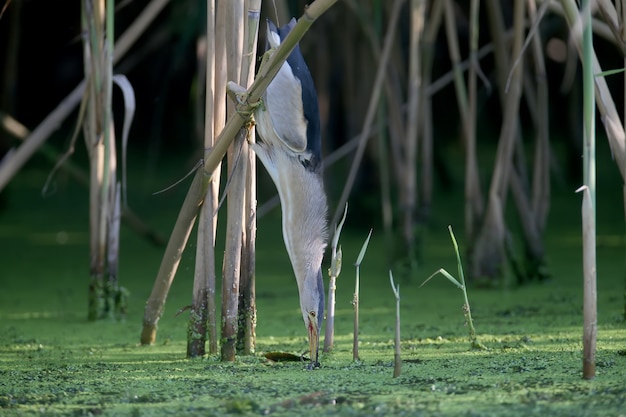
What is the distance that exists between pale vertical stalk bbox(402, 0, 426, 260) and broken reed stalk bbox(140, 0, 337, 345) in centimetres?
123

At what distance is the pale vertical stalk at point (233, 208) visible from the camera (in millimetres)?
2375

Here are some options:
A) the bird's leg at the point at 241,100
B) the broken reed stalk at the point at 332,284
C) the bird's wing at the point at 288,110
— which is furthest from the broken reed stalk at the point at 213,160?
the broken reed stalk at the point at 332,284

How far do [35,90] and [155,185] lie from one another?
2089 millimetres

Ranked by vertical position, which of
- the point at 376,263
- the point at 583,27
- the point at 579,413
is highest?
the point at 583,27

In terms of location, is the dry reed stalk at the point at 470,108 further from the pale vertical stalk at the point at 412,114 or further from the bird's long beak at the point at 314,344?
the bird's long beak at the point at 314,344

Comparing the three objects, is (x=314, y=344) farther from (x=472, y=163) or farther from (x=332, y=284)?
(x=472, y=163)

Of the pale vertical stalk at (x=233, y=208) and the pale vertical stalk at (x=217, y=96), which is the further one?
the pale vertical stalk at (x=217, y=96)

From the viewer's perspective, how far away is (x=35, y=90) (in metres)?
8.20

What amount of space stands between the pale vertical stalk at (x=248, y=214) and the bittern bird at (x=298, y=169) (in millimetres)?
107

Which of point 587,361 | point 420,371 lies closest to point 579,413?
point 587,361

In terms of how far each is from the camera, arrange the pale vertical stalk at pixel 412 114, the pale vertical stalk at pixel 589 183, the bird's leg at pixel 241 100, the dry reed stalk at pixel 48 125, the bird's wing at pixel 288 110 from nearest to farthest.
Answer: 1. the pale vertical stalk at pixel 589 183
2. the bird's leg at pixel 241 100
3. the bird's wing at pixel 288 110
4. the dry reed stalk at pixel 48 125
5. the pale vertical stalk at pixel 412 114

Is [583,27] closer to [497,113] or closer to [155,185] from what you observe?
[155,185]

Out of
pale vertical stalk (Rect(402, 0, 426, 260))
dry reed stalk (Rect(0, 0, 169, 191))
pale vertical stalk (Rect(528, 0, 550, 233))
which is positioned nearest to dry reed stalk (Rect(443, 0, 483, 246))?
pale vertical stalk (Rect(402, 0, 426, 260))

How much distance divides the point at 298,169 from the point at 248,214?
8.0 inches
